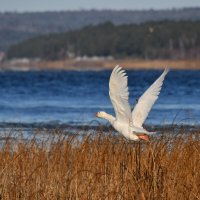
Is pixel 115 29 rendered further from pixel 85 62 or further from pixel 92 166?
pixel 92 166

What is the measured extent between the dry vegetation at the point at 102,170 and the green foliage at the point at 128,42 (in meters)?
116

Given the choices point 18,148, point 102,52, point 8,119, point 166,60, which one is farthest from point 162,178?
point 102,52

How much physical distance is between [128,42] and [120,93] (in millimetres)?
124763

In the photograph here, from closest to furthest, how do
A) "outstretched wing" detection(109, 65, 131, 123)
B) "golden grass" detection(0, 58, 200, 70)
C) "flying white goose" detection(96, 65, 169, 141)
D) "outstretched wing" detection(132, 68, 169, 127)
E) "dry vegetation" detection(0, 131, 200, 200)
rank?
"dry vegetation" detection(0, 131, 200, 200) → "flying white goose" detection(96, 65, 169, 141) → "outstretched wing" detection(109, 65, 131, 123) → "outstretched wing" detection(132, 68, 169, 127) → "golden grass" detection(0, 58, 200, 70)

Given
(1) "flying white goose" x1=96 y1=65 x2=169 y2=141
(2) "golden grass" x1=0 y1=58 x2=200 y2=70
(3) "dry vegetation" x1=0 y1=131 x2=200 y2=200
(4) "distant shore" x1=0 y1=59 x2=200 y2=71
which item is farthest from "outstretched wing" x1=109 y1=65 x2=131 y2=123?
(2) "golden grass" x1=0 y1=58 x2=200 y2=70

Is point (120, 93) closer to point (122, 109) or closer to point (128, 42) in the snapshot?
point (122, 109)

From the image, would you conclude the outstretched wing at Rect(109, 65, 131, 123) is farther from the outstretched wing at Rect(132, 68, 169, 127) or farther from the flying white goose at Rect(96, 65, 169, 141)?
the outstretched wing at Rect(132, 68, 169, 127)

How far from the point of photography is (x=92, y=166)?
1145 centimetres

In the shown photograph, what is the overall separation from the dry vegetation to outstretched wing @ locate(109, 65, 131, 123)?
361 mm

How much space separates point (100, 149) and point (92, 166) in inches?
19.9

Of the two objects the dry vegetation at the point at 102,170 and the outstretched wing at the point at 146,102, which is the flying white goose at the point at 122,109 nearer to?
the dry vegetation at the point at 102,170

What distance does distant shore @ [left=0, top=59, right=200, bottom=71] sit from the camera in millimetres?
125356

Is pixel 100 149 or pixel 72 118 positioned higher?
pixel 72 118

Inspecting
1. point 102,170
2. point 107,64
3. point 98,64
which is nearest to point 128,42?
point 107,64
